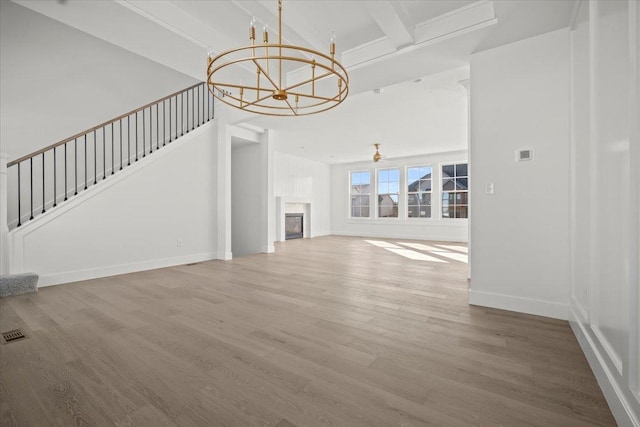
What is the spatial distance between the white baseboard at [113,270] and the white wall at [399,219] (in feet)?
22.0

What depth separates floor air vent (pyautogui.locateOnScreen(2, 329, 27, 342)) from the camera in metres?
2.19

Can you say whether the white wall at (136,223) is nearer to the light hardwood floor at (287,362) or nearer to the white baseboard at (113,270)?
the white baseboard at (113,270)

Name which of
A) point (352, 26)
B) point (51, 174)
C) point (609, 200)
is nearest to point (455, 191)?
point (352, 26)

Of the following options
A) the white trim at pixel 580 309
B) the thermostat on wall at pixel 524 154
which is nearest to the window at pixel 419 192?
the thermostat on wall at pixel 524 154

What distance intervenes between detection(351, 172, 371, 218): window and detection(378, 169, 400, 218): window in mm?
500

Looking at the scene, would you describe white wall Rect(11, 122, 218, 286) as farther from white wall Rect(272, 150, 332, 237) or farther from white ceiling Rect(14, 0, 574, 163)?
white wall Rect(272, 150, 332, 237)

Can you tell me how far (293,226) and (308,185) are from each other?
1.67 meters

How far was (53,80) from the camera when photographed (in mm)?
5121

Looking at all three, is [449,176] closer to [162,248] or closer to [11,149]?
[162,248]

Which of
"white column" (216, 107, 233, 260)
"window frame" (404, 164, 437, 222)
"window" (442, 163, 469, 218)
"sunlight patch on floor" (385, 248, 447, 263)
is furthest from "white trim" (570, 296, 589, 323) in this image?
"window frame" (404, 164, 437, 222)

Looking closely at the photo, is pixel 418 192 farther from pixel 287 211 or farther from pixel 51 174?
pixel 51 174

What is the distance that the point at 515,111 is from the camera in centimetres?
286

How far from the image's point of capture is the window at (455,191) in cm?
930

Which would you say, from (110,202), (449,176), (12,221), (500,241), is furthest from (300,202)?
(500,241)
